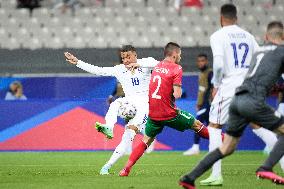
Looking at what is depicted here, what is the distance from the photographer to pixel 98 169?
611 inches

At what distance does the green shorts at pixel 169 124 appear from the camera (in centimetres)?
1372

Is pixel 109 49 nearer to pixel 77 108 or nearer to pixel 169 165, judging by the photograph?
pixel 77 108

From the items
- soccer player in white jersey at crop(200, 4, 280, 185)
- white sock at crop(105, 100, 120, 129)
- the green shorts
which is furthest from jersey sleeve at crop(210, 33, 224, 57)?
white sock at crop(105, 100, 120, 129)

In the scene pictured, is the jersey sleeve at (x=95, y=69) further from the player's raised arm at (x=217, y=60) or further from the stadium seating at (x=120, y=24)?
the stadium seating at (x=120, y=24)

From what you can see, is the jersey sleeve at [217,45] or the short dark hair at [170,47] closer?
the jersey sleeve at [217,45]

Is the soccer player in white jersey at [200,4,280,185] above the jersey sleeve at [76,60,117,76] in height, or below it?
above

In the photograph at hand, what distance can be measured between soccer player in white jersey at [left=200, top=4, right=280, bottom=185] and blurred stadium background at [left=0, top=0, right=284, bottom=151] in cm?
1072

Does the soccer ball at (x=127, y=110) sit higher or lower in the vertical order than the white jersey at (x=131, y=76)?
lower

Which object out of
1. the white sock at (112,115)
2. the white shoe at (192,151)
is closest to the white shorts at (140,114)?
A: the white sock at (112,115)

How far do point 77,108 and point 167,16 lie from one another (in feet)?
23.1

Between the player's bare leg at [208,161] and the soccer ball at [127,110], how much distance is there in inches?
174

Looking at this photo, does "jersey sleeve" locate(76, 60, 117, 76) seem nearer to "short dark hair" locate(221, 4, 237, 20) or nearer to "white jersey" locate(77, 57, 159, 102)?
"white jersey" locate(77, 57, 159, 102)

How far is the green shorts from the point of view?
45.0 feet

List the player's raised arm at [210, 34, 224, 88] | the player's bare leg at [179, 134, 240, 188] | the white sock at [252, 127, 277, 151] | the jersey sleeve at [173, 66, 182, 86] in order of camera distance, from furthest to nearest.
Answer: the jersey sleeve at [173, 66, 182, 86], the white sock at [252, 127, 277, 151], the player's raised arm at [210, 34, 224, 88], the player's bare leg at [179, 134, 240, 188]
